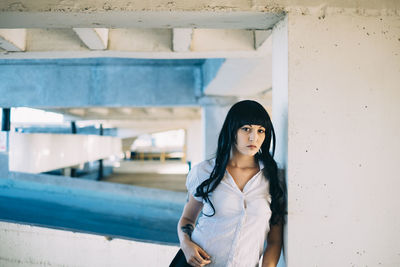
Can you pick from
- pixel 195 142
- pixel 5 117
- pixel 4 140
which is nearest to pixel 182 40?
pixel 5 117

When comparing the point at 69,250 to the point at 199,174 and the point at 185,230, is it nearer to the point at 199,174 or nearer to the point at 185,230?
the point at 185,230

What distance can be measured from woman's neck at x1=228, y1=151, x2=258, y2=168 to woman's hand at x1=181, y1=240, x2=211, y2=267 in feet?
2.21

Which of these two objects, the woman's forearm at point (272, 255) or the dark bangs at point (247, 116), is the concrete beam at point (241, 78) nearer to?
the dark bangs at point (247, 116)

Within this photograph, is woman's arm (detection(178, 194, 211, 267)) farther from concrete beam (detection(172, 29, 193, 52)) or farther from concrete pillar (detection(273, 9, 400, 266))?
concrete beam (detection(172, 29, 193, 52))

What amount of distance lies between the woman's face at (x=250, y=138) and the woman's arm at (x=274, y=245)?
25.7 inches

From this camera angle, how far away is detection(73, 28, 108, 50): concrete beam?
3114 millimetres

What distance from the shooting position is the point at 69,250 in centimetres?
356

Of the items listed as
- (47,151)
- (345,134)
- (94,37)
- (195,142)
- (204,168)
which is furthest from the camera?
(195,142)

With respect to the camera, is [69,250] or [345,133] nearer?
[345,133]

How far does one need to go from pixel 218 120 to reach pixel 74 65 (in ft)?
14.3

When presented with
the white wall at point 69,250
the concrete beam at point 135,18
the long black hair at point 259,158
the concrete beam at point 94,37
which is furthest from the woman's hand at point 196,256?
the concrete beam at point 94,37

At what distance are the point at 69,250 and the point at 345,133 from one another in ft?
11.9

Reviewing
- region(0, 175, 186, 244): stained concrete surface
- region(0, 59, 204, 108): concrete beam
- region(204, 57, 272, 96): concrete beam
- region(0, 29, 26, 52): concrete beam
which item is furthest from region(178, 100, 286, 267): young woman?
region(0, 59, 204, 108): concrete beam

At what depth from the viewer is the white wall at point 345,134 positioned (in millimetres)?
1977
